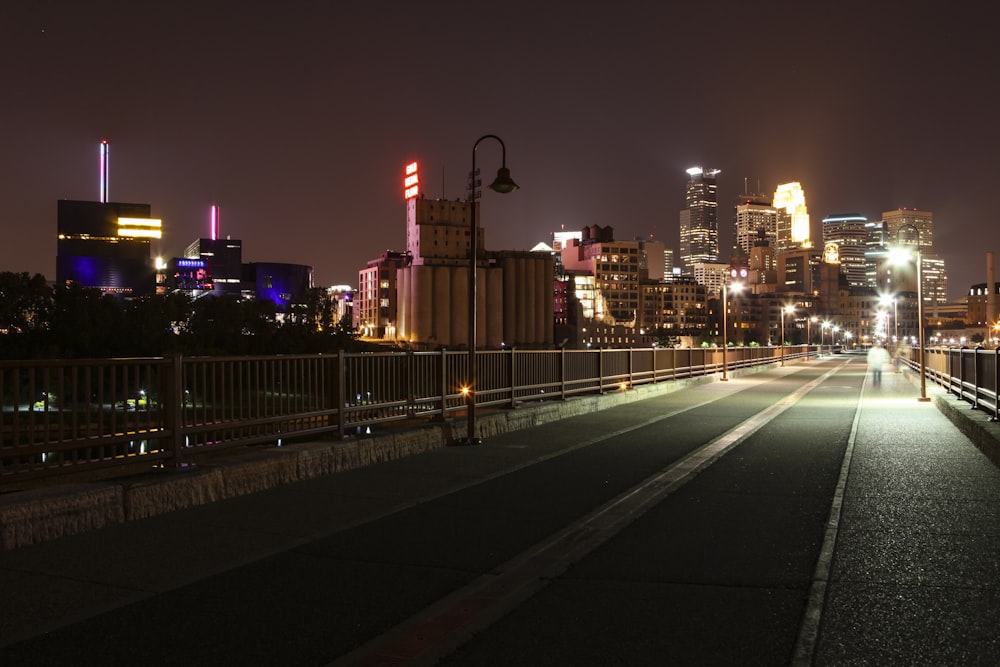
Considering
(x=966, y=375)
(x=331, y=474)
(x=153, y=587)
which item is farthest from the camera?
(x=966, y=375)

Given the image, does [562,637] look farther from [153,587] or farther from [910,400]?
[910,400]


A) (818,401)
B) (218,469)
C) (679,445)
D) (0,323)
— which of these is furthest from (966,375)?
(0,323)

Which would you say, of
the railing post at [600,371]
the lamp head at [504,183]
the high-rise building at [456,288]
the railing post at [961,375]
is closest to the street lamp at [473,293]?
the lamp head at [504,183]

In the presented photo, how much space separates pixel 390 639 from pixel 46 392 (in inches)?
190

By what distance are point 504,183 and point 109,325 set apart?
87169mm

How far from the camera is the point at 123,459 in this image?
877 centimetres

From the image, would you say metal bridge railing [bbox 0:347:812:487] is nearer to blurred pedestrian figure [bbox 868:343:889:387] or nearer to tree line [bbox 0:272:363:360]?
blurred pedestrian figure [bbox 868:343:889:387]

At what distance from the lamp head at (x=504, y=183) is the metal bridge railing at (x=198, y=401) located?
3.17 m

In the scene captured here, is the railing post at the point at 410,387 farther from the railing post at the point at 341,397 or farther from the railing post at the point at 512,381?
the railing post at the point at 512,381

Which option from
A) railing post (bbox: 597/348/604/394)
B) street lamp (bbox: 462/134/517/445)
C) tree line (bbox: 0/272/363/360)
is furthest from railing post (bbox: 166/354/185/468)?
tree line (bbox: 0/272/363/360)

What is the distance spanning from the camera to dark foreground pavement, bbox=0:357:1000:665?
15.6 feet

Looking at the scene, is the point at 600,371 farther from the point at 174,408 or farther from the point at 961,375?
the point at 174,408

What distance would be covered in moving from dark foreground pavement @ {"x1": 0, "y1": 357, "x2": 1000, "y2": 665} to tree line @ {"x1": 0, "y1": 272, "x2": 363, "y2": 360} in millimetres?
77478

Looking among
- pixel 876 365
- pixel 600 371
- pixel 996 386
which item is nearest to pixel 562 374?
pixel 600 371
